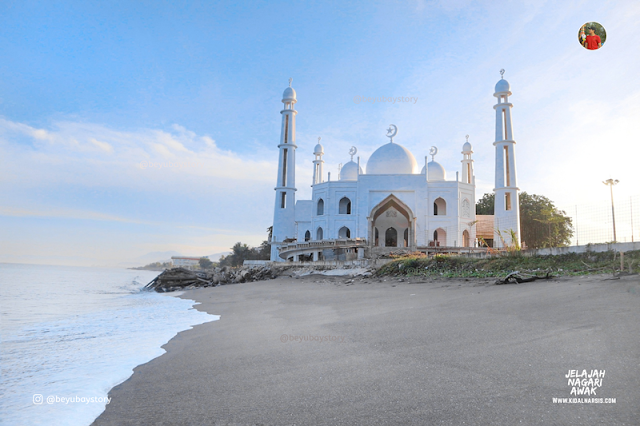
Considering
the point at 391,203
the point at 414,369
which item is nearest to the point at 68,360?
the point at 414,369

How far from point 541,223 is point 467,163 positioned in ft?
33.1

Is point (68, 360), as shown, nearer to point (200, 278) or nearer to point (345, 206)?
point (200, 278)

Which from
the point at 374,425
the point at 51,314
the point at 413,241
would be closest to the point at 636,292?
the point at 374,425

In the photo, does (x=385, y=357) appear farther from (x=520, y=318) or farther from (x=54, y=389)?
(x=54, y=389)

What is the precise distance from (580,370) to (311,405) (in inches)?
88.9

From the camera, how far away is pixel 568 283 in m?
7.82

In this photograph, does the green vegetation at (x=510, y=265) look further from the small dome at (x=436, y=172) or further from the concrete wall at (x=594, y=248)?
the small dome at (x=436, y=172)

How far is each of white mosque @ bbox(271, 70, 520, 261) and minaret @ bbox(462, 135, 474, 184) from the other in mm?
107

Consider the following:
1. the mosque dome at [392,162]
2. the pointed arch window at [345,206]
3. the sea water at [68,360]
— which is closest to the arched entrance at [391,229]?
the pointed arch window at [345,206]

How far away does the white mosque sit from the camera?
33.8 meters

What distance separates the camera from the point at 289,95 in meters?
41.7

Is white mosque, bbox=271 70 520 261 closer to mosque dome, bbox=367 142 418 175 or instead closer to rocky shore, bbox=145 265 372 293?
mosque dome, bbox=367 142 418 175

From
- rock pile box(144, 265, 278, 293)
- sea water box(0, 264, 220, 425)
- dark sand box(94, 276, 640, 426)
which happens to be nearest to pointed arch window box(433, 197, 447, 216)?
rock pile box(144, 265, 278, 293)

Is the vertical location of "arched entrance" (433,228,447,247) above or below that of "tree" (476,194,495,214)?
below
